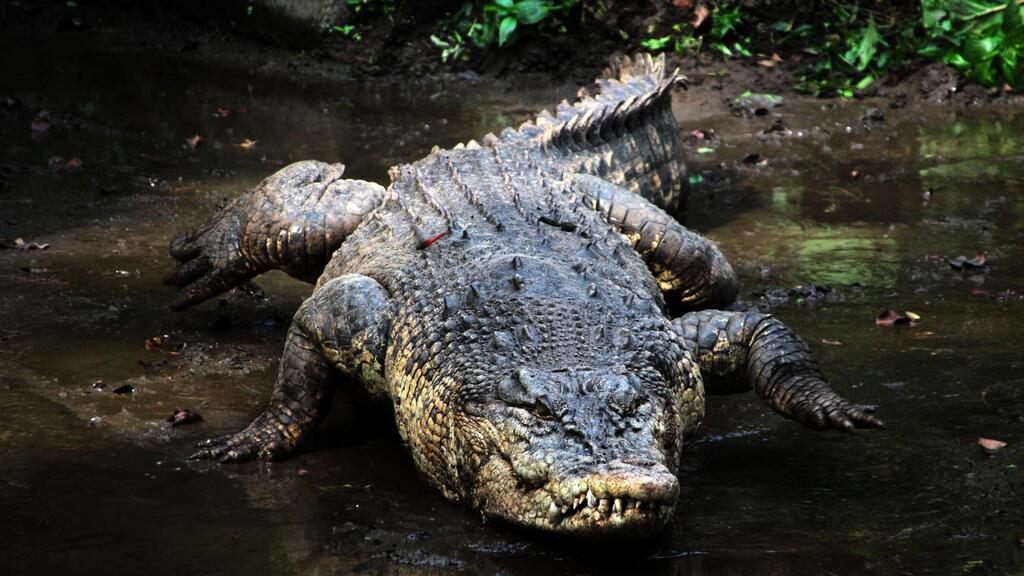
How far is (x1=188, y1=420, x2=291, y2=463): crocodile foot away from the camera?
4.23 meters

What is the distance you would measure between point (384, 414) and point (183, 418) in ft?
2.70

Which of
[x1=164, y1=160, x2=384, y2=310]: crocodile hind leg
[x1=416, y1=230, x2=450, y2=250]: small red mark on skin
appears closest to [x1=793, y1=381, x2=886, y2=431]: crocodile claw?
[x1=416, y1=230, x2=450, y2=250]: small red mark on skin

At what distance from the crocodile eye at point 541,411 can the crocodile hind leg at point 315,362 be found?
103 cm

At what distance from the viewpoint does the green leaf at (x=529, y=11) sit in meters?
10.6

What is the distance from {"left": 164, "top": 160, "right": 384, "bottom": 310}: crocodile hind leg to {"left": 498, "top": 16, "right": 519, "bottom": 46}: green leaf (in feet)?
16.8

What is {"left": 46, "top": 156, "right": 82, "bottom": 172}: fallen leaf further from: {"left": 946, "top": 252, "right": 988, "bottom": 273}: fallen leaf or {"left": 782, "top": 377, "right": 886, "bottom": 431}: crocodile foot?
{"left": 946, "top": 252, "right": 988, "bottom": 273}: fallen leaf

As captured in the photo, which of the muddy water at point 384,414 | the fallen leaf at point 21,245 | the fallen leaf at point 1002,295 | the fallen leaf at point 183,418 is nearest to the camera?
the muddy water at point 384,414

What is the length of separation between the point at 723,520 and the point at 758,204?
4.31m

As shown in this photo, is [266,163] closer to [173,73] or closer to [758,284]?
[173,73]

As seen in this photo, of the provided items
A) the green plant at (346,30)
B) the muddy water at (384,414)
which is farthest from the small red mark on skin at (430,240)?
the green plant at (346,30)

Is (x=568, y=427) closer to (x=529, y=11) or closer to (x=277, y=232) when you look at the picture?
(x=277, y=232)

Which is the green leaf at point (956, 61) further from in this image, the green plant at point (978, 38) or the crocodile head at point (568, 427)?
the crocodile head at point (568, 427)

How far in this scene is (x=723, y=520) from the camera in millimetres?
3723

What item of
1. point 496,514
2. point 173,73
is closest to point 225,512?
point 496,514
